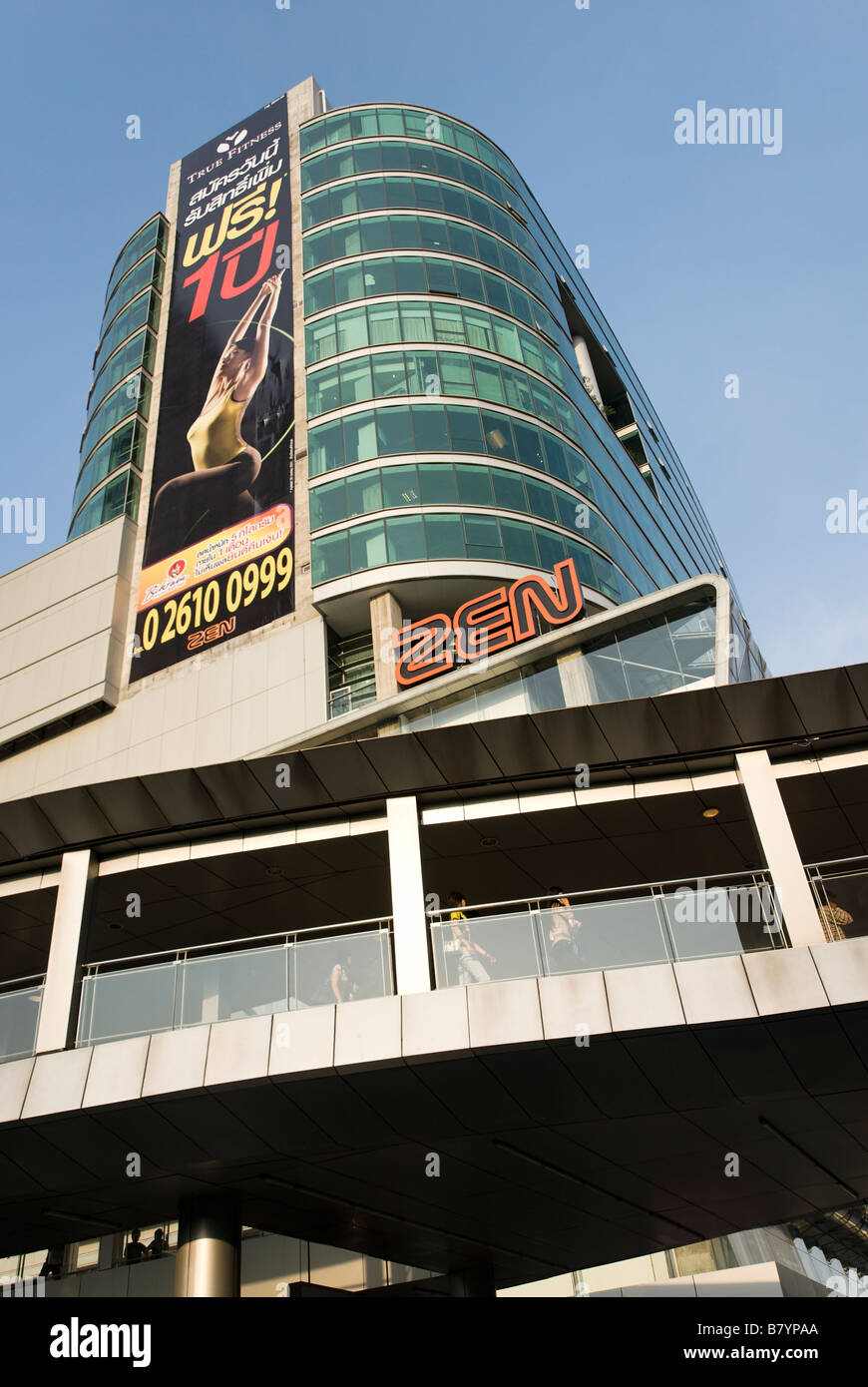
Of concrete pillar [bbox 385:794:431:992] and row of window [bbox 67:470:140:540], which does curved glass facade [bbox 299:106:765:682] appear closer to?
row of window [bbox 67:470:140:540]

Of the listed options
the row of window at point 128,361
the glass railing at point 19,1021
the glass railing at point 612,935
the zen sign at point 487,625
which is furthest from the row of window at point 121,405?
the glass railing at point 612,935

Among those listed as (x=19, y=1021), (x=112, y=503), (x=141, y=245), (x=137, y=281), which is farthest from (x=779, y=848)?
(x=141, y=245)

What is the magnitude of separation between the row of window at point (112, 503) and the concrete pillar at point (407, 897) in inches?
1072

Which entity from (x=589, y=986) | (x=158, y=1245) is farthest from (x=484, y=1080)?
(x=158, y=1245)

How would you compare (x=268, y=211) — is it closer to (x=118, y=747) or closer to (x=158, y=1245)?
(x=118, y=747)

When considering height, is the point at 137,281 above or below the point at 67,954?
above

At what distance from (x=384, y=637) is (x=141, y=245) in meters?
28.6

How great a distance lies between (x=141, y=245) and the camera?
46656mm

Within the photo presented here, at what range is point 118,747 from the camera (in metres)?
32.9

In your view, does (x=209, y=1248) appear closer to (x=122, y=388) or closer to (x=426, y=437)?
(x=426, y=437)

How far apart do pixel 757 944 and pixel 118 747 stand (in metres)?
25.1

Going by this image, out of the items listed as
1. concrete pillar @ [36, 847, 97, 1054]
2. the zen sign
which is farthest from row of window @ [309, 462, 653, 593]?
concrete pillar @ [36, 847, 97, 1054]

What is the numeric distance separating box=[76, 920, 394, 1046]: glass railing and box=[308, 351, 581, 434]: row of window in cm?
2453

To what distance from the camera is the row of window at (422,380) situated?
33.8 metres
